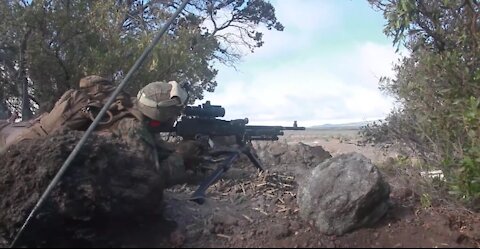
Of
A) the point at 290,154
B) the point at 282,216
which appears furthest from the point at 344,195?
the point at 290,154

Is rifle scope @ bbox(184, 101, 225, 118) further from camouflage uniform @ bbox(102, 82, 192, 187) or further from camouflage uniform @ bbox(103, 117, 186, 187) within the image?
camouflage uniform @ bbox(103, 117, 186, 187)

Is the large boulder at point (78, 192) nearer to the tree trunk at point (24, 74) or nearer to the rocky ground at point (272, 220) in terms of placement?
the rocky ground at point (272, 220)

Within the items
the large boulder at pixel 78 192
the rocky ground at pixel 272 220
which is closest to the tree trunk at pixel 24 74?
the rocky ground at pixel 272 220

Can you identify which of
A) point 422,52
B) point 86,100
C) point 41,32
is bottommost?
point 86,100

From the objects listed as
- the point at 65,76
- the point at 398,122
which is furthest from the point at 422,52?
the point at 65,76

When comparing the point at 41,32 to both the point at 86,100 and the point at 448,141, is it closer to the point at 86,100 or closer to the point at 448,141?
the point at 86,100

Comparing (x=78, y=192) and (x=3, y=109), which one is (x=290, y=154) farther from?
(x=3, y=109)

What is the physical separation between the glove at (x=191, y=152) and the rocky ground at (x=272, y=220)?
222 mm

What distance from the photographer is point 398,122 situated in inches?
298

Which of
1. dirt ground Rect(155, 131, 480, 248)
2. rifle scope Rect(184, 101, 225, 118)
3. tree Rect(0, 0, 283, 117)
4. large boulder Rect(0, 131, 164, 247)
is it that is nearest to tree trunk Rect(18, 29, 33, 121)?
tree Rect(0, 0, 283, 117)

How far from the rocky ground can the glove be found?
0.73 feet

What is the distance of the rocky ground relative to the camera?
8.75 ft

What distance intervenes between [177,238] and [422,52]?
4.92m

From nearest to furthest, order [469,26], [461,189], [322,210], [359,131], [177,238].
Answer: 1. [177,238]
2. [322,210]
3. [461,189]
4. [469,26]
5. [359,131]
